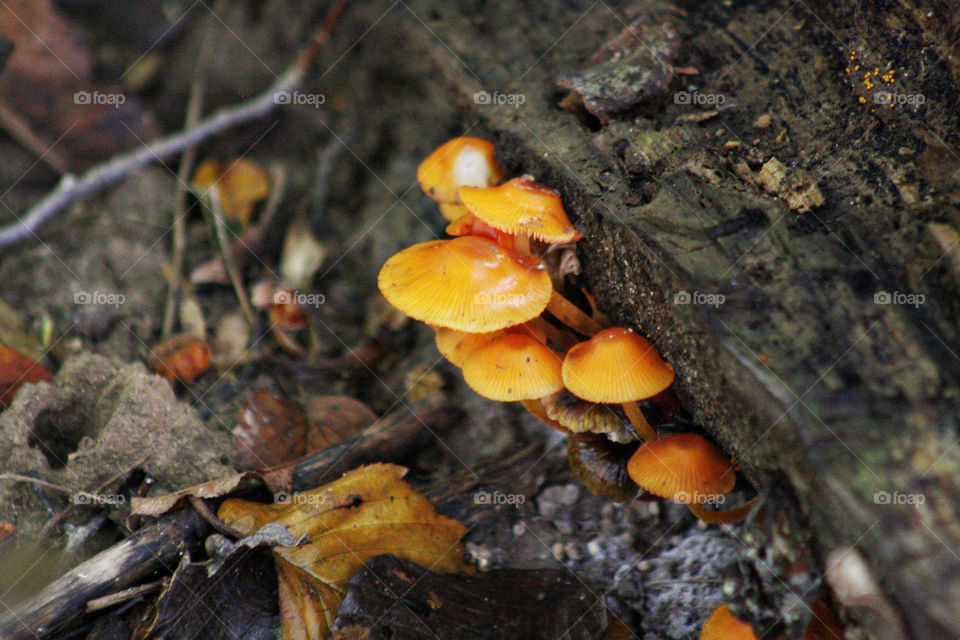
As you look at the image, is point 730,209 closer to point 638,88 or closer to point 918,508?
point 638,88

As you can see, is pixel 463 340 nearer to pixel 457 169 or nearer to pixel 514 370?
pixel 514 370

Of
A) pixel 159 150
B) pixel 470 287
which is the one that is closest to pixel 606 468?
pixel 470 287

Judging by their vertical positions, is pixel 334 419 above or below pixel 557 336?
below

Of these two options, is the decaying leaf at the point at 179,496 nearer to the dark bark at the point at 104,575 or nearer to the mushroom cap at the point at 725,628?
the dark bark at the point at 104,575

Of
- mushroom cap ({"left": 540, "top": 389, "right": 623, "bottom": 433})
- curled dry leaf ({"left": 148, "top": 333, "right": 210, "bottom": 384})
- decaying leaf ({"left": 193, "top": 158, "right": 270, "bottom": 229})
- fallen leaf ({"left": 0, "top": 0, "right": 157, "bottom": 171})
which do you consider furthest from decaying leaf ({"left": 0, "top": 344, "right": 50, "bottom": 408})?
mushroom cap ({"left": 540, "top": 389, "right": 623, "bottom": 433})

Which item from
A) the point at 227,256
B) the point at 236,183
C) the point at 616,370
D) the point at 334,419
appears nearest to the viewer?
the point at 616,370

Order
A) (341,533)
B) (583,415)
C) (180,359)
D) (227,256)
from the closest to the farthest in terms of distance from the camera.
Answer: (341,533)
(583,415)
(180,359)
(227,256)

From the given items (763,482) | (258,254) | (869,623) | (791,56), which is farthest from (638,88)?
(258,254)
